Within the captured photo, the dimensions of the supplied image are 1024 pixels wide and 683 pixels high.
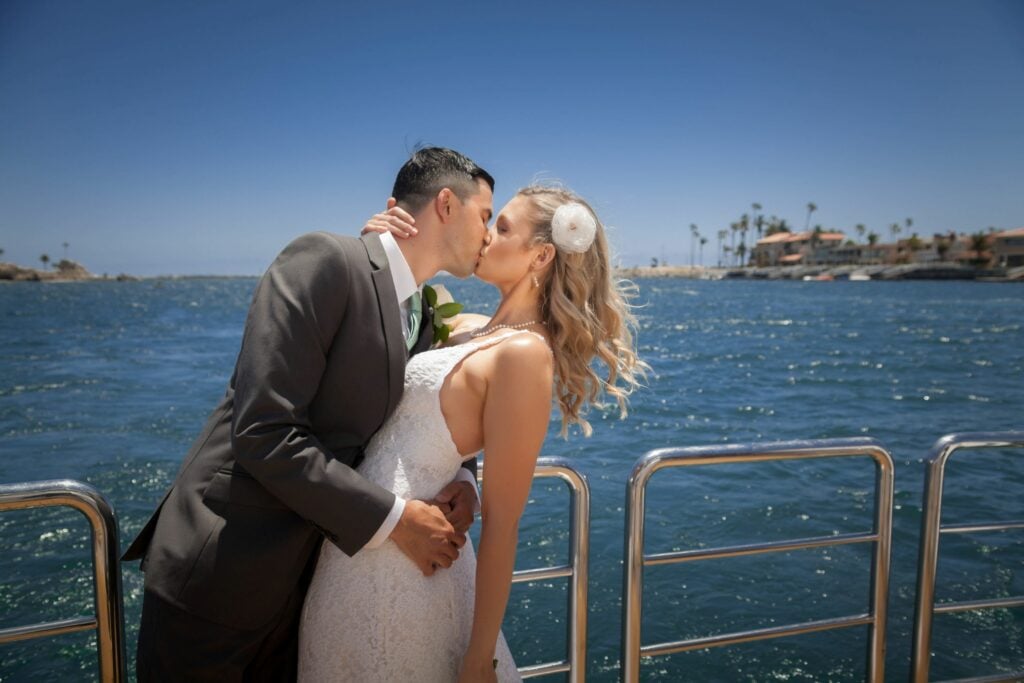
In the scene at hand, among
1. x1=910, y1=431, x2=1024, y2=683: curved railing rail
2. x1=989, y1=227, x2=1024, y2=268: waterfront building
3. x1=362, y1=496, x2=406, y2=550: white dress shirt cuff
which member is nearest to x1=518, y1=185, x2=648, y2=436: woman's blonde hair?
x1=362, y1=496, x2=406, y2=550: white dress shirt cuff

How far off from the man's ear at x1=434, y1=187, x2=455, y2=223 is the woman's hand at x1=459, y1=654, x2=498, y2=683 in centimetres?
134

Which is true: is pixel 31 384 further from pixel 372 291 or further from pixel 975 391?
pixel 975 391

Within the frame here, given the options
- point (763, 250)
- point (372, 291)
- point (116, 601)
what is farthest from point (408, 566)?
point (763, 250)

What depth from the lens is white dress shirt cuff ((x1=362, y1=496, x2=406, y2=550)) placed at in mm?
1822

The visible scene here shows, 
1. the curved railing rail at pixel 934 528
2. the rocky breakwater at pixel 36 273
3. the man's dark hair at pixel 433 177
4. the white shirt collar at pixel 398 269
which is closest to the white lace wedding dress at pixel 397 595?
the white shirt collar at pixel 398 269

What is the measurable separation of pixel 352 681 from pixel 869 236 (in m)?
169

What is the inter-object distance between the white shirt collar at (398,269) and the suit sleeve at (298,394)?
21cm

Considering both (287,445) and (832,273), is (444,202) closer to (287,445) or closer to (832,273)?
(287,445)

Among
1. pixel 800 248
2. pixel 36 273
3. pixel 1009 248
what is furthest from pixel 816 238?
pixel 36 273

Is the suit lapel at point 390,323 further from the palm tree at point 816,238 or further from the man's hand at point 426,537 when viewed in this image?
the palm tree at point 816,238

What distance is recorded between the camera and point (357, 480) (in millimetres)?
1784

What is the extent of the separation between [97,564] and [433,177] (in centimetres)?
153

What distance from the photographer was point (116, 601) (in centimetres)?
205

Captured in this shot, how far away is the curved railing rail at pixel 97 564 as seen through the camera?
73.3 inches
